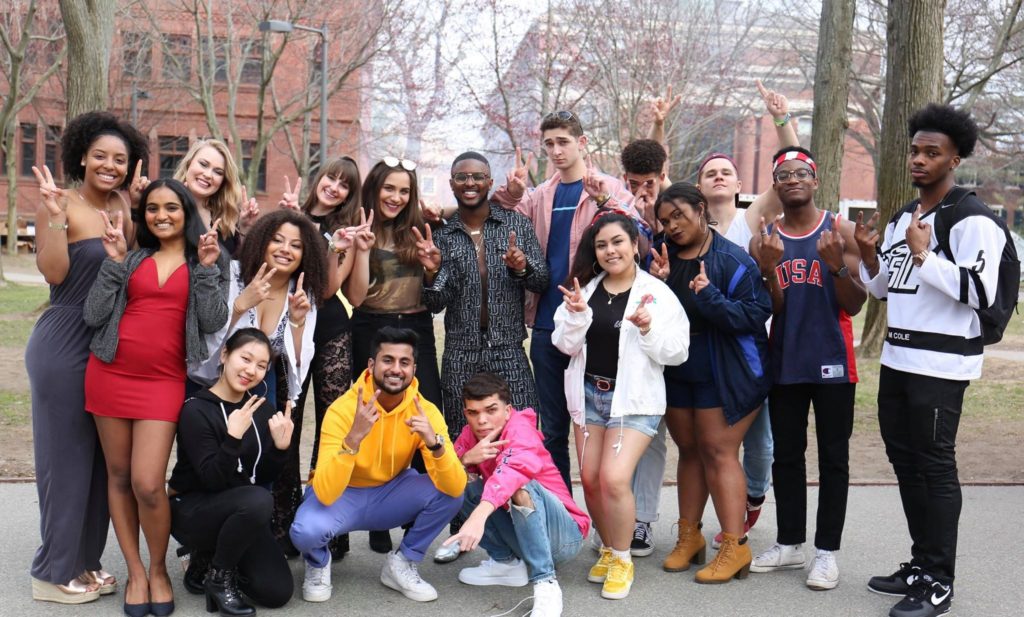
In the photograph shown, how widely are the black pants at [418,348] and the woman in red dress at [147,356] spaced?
94 centimetres

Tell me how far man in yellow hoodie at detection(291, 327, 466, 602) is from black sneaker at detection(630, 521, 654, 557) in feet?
3.65

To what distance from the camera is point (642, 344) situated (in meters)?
4.54

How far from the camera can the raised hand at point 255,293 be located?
4340mm

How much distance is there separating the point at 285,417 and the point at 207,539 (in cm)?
62

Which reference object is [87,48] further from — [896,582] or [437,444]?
[896,582]

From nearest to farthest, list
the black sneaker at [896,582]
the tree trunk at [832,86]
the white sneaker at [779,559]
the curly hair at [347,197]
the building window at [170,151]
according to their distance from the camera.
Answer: the black sneaker at [896,582] → the white sneaker at [779,559] → the curly hair at [347,197] → the tree trunk at [832,86] → the building window at [170,151]

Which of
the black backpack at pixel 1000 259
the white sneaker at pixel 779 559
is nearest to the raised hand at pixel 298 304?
the white sneaker at pixel 779 559

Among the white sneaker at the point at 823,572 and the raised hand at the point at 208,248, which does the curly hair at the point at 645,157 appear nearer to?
the white sneaker at the point at 823,572

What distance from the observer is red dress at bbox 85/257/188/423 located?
13.5 ft

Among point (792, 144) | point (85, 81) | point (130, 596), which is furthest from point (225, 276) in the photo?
point (85, 81)

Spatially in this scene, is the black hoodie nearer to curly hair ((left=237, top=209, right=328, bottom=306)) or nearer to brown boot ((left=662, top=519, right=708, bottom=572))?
curly hair ((left=237, top=209, right=328, bottom=306))

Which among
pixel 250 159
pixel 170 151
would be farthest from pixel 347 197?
pixel 250 159

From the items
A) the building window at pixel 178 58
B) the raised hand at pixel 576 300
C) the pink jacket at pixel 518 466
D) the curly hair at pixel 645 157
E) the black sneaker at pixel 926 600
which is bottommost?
the black sneaker at pixel 926 600

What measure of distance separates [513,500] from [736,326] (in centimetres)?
131
